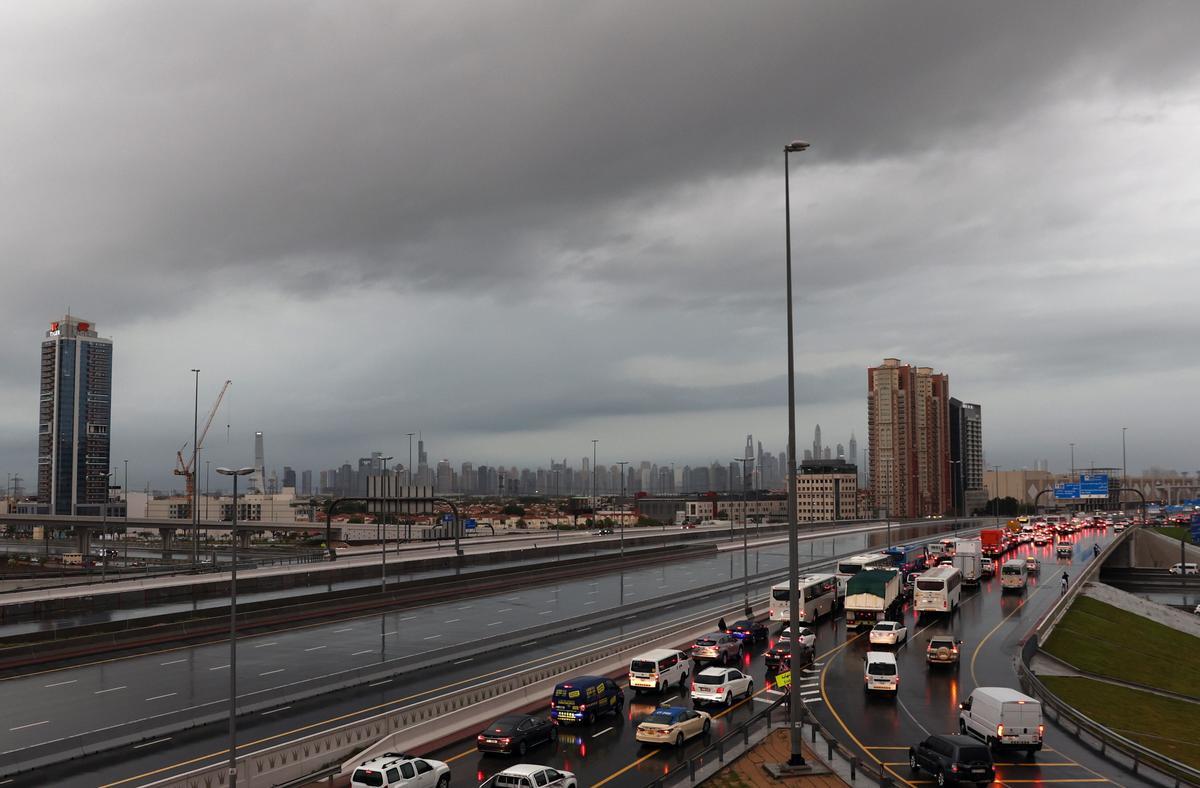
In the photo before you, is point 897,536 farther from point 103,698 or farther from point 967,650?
point 103,698

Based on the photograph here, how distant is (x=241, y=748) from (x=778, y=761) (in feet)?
57.4

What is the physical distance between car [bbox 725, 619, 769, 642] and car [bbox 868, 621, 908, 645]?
694 centimetres

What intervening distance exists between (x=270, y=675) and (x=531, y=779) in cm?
2544

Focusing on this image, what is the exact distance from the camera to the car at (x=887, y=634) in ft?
158

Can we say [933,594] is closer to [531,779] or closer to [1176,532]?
[531,779]

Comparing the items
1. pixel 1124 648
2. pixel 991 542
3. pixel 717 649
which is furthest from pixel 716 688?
pixel 991 542

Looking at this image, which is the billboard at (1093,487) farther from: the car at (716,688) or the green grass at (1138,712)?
the car at (716,688)

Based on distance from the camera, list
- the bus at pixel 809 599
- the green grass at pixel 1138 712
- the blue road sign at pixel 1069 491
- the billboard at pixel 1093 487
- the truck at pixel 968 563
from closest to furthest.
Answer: the green grass at pixel 1138 712
the bus at pixel 809 599
the truck at pixel 968 563
the billboard at pixel 1093 487
the blue road sign at pixel 1069 491

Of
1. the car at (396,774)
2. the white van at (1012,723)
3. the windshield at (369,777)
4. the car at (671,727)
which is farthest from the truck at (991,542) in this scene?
the windshield at (369,777)

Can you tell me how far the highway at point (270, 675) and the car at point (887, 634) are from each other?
15196 mm

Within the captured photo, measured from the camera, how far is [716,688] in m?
35.2

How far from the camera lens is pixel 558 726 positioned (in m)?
32.4

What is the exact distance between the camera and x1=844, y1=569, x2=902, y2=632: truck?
181 ft

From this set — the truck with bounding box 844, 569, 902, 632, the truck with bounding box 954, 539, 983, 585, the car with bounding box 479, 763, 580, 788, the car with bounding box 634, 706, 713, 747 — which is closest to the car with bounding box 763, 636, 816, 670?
the truck with bounding box 844, 569, 902, 632
